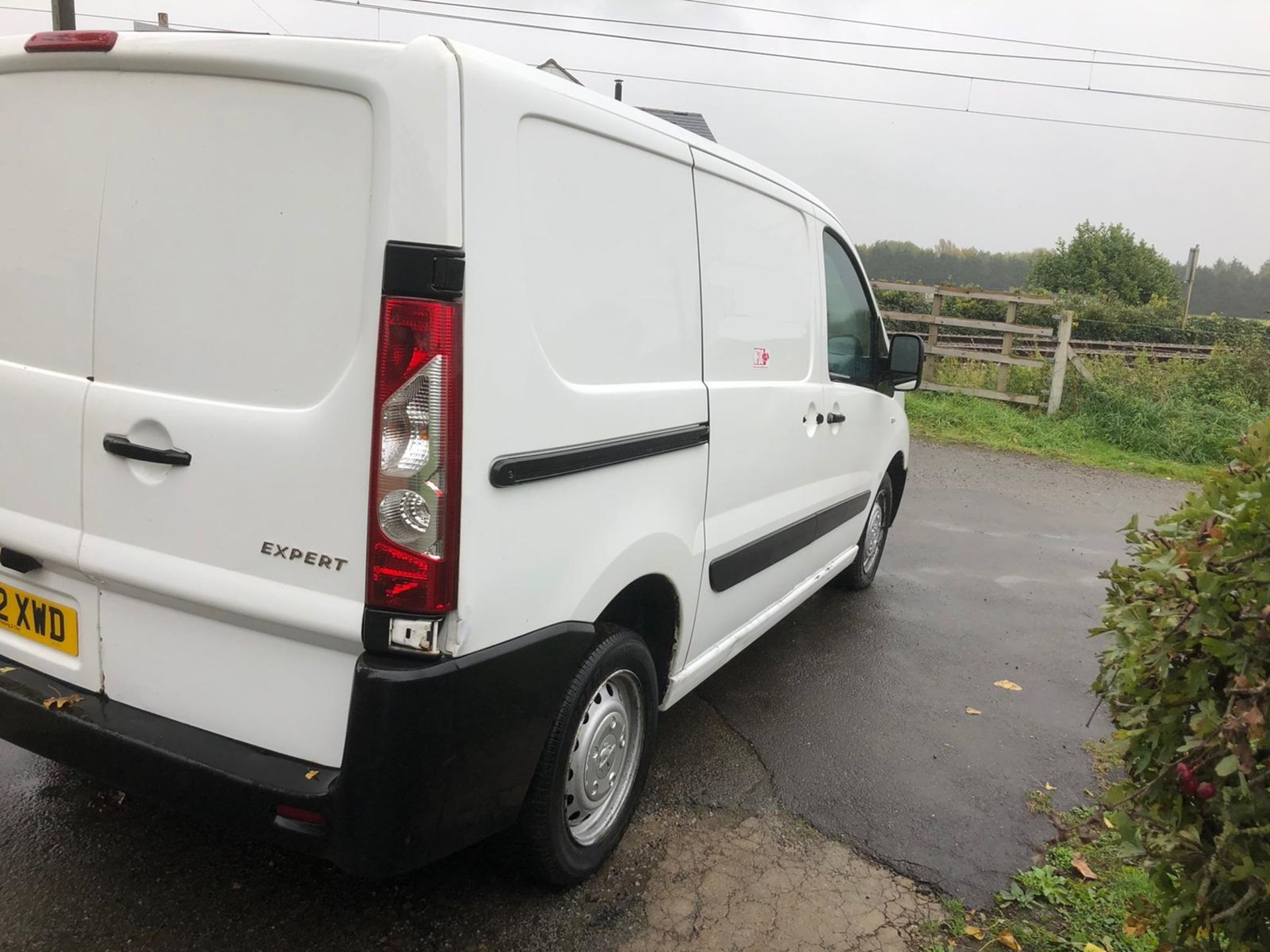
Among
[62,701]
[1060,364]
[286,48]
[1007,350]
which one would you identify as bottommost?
[62,701]

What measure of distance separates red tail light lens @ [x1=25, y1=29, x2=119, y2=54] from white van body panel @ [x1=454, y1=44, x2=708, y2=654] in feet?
2.89

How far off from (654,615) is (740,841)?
2.61 feet

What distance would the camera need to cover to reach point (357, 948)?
2.30m

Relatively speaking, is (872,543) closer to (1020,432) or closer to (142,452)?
(142,452)

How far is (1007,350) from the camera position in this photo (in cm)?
1255

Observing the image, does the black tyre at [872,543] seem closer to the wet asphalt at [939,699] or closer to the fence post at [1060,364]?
the wet asphalt at [939,699]

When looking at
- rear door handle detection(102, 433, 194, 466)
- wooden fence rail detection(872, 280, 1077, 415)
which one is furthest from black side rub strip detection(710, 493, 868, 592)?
wooden fence rail detection(872, 280, 1077, 415)

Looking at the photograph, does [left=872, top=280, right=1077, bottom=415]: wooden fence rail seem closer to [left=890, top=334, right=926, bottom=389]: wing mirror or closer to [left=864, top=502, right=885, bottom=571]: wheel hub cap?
[left=864, top=502, right=885, bottom=571]: wheel hub cap

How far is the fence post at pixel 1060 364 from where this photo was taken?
38.7 feet

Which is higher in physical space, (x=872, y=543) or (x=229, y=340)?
(x=229, y=340)

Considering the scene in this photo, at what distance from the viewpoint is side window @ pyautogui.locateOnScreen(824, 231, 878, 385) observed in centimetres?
425

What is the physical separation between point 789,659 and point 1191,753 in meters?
2.75

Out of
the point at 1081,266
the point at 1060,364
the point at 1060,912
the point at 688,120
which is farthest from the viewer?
the point at 1081,266

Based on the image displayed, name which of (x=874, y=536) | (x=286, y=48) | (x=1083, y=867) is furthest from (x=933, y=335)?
(x=286, y=48)
